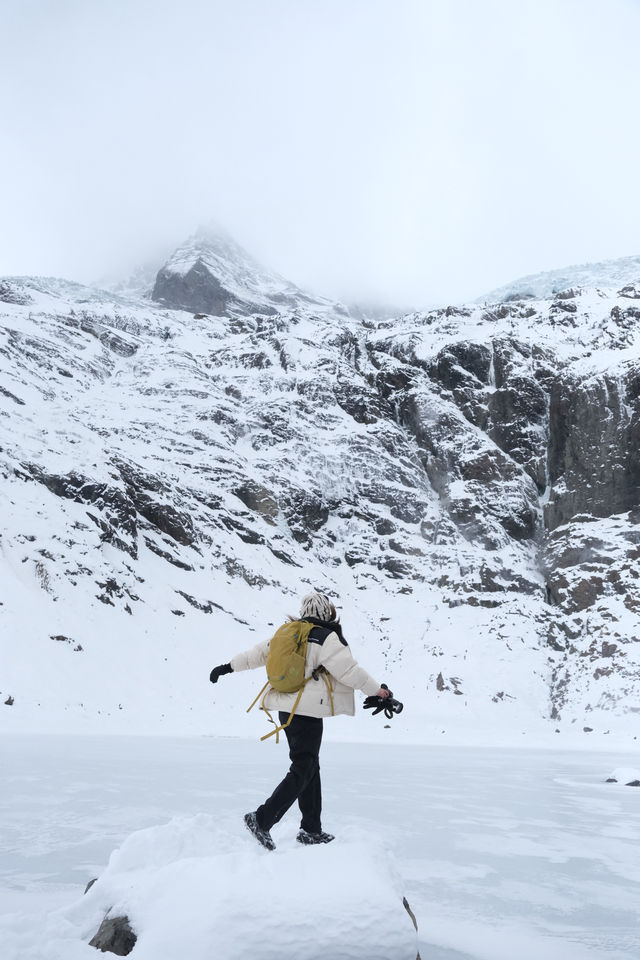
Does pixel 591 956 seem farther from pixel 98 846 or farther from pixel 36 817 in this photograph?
pixel 36 817

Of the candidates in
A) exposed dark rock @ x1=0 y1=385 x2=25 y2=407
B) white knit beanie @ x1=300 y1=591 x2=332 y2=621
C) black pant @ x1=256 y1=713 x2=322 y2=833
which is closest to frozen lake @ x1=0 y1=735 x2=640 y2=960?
black pant @ x1=256 y1=713 x2=322 y2=833

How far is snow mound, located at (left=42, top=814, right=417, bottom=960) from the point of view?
2844 mm

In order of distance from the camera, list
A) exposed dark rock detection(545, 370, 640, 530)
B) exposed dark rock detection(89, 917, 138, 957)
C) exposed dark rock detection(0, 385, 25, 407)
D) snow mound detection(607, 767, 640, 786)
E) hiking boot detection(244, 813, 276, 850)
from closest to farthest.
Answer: exposed dark rock detection(89, 917, 138, 957) < hiking boot detection(244, 813, 276, 850) < snow mound detection(607, 767, 640, 786) < exposed dark rock detection(0, 385, 25, 407) < exposed dark rock detection(545, 370, 640, 530)

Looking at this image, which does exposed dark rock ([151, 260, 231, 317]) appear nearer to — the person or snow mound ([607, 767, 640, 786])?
snow mound ([607, 767, 640, 786])

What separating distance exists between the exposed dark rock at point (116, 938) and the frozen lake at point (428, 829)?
1.08 ft

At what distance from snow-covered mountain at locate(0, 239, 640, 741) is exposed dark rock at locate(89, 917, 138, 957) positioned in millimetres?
17489

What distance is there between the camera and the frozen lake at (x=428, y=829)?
12.3 feet

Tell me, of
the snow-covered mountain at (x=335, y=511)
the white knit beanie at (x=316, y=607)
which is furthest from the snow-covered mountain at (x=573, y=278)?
the white knit beanie at (x=316, y=607)

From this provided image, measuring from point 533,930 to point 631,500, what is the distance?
48.5 m

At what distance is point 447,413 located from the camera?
58969 mm

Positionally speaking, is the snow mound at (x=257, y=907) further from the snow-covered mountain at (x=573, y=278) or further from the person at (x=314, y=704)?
the snow-covered mountain at (x=573, y=278)

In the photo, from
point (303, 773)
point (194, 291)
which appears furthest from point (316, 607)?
point (194, 291)

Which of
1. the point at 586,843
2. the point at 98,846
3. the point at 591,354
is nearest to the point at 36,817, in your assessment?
the point at 98,846

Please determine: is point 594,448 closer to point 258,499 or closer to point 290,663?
point 258,499
